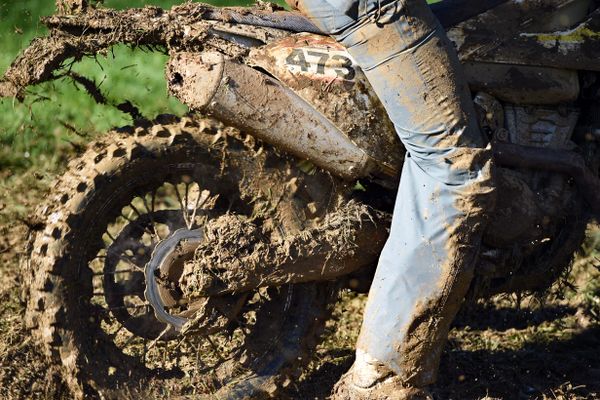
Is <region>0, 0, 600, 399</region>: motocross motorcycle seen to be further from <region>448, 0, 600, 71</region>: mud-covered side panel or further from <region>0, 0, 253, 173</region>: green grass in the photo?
<region>0, 0, 253, 173</region>: green grass

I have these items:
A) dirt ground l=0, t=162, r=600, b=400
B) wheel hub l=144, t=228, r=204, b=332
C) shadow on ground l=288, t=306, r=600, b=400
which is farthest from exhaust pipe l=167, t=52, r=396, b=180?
shadow on ground l=288, t=306, r=600, b=400

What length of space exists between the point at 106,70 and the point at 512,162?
419 cm

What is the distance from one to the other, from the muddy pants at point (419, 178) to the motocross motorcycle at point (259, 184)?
0.27 m

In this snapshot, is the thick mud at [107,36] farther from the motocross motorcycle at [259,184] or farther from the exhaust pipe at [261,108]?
the exhaust pipe at [261,108]

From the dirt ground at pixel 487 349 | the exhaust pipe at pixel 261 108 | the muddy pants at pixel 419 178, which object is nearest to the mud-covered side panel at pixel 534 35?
the muddy pants at pixel 419 178

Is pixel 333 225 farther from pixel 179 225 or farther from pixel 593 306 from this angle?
pixel 593 306

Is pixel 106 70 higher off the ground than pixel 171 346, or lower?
higher

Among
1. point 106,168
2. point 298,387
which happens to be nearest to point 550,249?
point 298,387

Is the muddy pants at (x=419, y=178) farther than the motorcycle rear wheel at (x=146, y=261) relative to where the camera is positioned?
No

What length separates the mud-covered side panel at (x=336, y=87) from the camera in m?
3.86

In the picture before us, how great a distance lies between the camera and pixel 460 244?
3.71 meters

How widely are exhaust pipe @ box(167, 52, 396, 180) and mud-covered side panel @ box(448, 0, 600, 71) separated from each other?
0.61 meters

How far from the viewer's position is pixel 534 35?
405 centimetres

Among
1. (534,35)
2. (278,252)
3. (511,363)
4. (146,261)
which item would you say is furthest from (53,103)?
(534,35)
